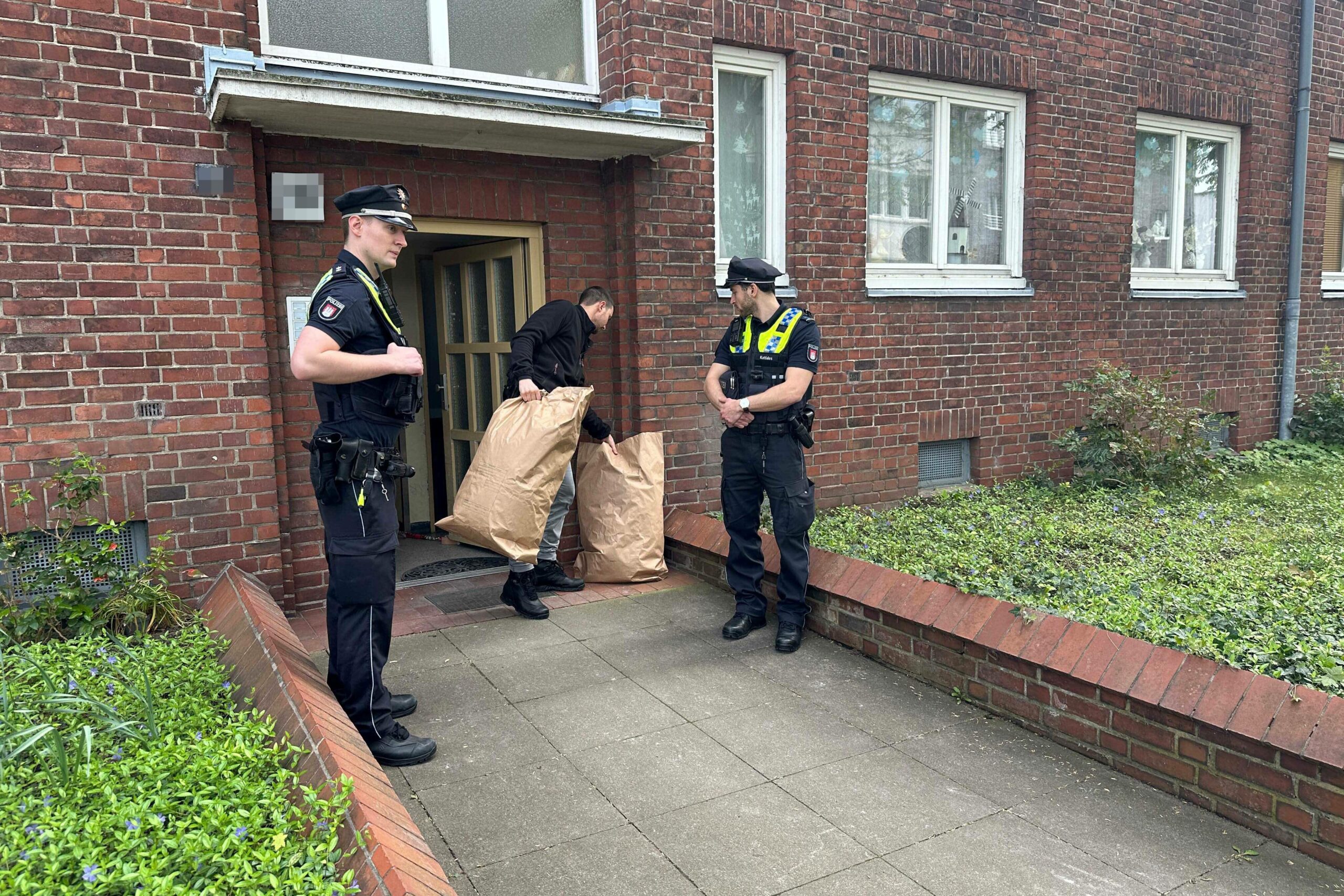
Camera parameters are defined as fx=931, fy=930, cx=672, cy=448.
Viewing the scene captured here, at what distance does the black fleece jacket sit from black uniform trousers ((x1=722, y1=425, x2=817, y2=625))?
3.57 feet

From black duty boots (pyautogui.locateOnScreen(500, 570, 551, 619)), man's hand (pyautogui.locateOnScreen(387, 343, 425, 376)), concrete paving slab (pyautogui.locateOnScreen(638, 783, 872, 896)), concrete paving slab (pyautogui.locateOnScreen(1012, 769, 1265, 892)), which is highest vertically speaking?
man's hand (pyautogui.locateOnScreen(387, 343, 425, 376))

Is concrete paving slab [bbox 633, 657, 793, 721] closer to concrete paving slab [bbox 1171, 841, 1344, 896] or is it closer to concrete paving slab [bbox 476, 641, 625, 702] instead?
concrete paving slab [bbox 476, 641, 625, 702]

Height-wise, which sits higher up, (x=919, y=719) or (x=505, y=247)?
(x=505, y=247)

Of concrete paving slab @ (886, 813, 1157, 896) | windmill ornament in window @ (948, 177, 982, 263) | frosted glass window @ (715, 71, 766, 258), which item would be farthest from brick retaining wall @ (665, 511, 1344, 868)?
windmill ornament in window @ (948, 177, 982, 263)

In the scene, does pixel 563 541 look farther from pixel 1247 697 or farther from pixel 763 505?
pixel 1247 697

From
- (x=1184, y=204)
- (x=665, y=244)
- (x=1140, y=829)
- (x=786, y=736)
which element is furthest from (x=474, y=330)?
(x=1184, y=204)

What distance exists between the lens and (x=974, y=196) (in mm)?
7848

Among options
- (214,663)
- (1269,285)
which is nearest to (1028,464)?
(1269,285)

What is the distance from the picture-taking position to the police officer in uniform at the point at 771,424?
15.9ft

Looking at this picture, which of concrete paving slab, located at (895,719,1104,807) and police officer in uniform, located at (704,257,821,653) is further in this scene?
police officer in uniform, located at (704,257,821,653)

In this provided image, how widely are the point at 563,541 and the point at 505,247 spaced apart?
202 centimetres

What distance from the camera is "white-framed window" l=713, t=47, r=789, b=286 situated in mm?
6621

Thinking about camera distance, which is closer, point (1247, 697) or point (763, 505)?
point (1247, 697)

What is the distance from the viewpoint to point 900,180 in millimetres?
7453
